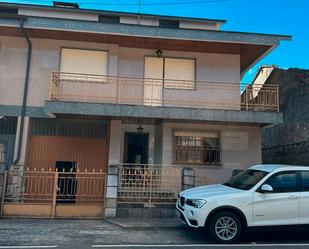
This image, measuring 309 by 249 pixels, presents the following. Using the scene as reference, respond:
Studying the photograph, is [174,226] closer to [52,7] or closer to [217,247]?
[217,247]

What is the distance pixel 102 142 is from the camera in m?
12.9

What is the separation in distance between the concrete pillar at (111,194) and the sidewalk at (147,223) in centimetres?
36

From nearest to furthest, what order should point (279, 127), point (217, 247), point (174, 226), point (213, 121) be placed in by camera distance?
point (217, 247) < point (174, 226) < point (213, 121) < point (279, 127)

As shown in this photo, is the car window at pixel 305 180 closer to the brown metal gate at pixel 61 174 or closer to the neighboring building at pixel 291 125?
the brown metal gate at pixel 61 174

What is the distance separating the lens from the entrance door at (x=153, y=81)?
1291 cm

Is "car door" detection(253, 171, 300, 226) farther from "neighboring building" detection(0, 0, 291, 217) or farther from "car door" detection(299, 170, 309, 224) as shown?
"neighboring building" detection(0, 0, 291, 217)

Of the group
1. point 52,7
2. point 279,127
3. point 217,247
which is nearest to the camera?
point 217,247

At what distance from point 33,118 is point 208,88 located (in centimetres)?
688

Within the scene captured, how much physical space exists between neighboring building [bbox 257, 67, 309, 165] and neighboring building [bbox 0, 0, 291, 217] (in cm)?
486

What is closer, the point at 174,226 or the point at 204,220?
the point at 204,220

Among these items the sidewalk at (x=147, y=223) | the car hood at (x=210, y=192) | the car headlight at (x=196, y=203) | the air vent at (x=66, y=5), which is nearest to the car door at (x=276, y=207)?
the car hood at (x=210, y=192)

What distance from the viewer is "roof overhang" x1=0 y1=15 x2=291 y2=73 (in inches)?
465

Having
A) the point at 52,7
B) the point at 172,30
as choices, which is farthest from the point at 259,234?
the point at 52,7

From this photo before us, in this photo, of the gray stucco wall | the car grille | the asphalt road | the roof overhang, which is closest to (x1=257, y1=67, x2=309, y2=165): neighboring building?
the gray stucco wall
